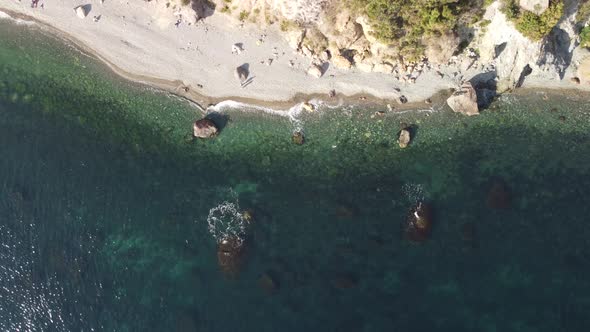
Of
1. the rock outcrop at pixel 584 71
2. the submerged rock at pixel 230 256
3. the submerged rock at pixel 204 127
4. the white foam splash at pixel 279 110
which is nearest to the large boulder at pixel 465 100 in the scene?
the rock outcrop at pixel 584 71

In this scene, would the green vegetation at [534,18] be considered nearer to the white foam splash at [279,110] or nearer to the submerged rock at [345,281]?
the white foam splash at [279,110]

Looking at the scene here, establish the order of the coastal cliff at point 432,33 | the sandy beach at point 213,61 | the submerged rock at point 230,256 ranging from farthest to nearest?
the submerged rock at point 230,256
the sandy beach at point 213,61
the coastal cliff at point 432,33

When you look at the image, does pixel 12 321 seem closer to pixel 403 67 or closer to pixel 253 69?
pixel 253 69

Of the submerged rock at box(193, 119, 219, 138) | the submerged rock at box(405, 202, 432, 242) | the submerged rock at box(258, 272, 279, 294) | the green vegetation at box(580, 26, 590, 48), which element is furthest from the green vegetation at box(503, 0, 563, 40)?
the submerged rock at box(258, 272, 279, 294)

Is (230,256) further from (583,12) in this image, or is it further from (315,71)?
(583,12)

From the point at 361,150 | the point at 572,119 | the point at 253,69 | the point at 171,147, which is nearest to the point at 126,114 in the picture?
the point at 171,147

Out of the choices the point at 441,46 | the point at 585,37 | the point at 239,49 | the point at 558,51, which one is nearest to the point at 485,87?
the point at 441,46

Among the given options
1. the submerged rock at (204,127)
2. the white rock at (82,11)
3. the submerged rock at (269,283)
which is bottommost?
the submerged rock at (269,283)
